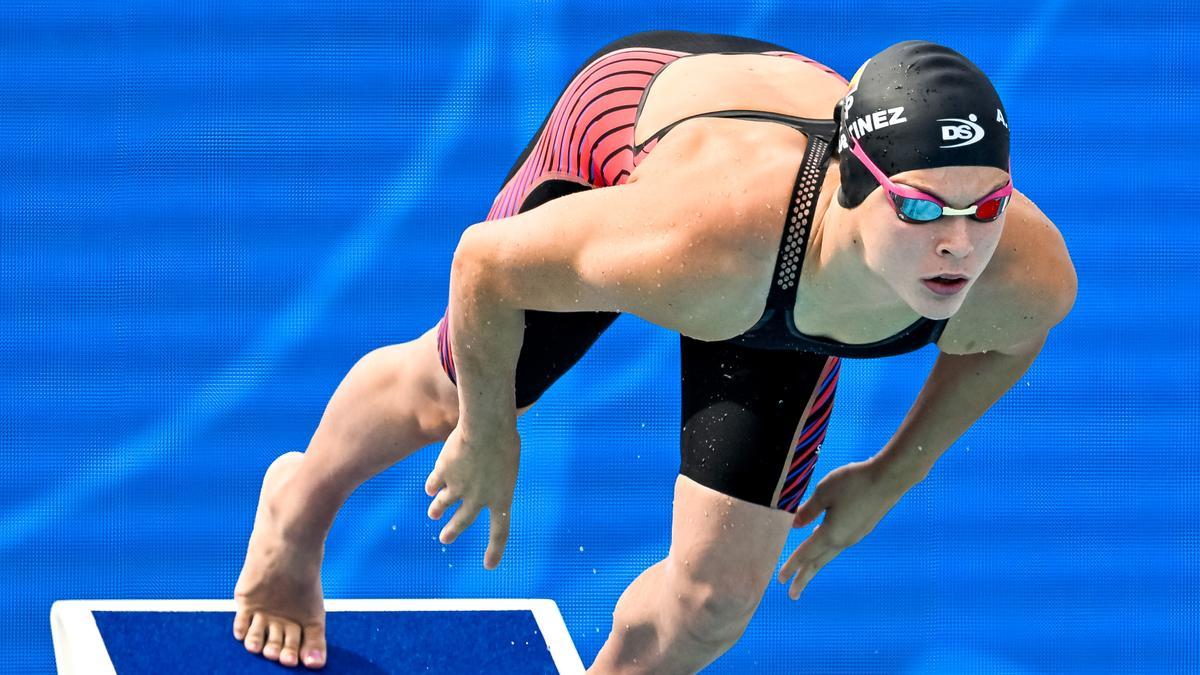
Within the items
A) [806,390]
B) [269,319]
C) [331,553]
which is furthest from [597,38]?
[806,390]

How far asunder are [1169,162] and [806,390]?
2166 mm

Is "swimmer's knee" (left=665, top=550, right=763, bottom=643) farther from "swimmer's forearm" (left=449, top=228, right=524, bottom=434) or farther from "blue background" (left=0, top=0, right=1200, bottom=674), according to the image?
"blue background" (left=0, top=0, right=1200, bottom=674)

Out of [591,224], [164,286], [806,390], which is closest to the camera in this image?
[591,224]

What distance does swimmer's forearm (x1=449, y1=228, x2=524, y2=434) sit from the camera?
3109 millimetres

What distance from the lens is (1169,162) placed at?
5.19m

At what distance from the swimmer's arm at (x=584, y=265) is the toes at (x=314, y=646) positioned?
1.18 m

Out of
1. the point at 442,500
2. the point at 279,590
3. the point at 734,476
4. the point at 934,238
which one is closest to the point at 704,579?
the point at 734,476

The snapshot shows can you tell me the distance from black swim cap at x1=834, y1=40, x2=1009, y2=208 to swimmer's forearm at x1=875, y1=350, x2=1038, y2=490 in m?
0.57

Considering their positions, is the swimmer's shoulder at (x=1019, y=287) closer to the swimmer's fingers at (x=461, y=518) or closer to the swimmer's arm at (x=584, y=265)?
the swimmer's arm at (x=584, y=265)

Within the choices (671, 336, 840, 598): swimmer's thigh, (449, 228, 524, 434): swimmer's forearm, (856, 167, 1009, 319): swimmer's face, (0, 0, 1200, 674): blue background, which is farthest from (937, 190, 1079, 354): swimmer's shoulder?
(0, 0, 1200, 674): blue background

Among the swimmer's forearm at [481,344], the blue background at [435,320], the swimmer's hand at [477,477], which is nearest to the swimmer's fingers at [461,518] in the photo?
the swimmer's hand at [477,477]

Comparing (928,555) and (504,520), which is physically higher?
(928,555)

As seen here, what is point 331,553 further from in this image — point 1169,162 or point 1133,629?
point 1169,162

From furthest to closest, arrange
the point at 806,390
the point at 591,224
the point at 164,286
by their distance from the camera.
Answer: the point at 164,286
the point at 806,390
the point at 591,224
